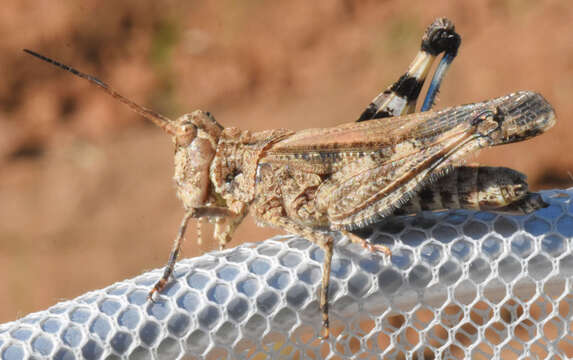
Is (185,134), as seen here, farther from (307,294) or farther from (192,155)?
(307,294)

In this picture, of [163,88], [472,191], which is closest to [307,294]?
[472,191]

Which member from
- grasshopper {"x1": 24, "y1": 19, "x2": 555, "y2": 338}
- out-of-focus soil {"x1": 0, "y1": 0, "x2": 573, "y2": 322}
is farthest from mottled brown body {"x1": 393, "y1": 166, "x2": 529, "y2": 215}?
out-of-focus soil {"x1": 0, "y1": 0, "x2": 573, "y2": 322}

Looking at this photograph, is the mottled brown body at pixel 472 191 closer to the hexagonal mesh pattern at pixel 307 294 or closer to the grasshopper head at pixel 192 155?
the hexagonal mesh pattern at pixel 307 294

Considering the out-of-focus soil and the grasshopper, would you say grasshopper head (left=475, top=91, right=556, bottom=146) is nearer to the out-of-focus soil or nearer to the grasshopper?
the grasshopper

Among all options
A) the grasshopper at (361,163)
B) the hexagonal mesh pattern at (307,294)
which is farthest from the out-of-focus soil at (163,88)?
the hexagonal mesh pattern at (307,294)

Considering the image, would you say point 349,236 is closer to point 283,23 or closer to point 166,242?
point 166,242

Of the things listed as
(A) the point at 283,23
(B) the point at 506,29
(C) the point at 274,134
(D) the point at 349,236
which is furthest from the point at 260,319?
(A) the point at 283,23

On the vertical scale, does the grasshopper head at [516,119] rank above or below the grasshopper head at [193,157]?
below
